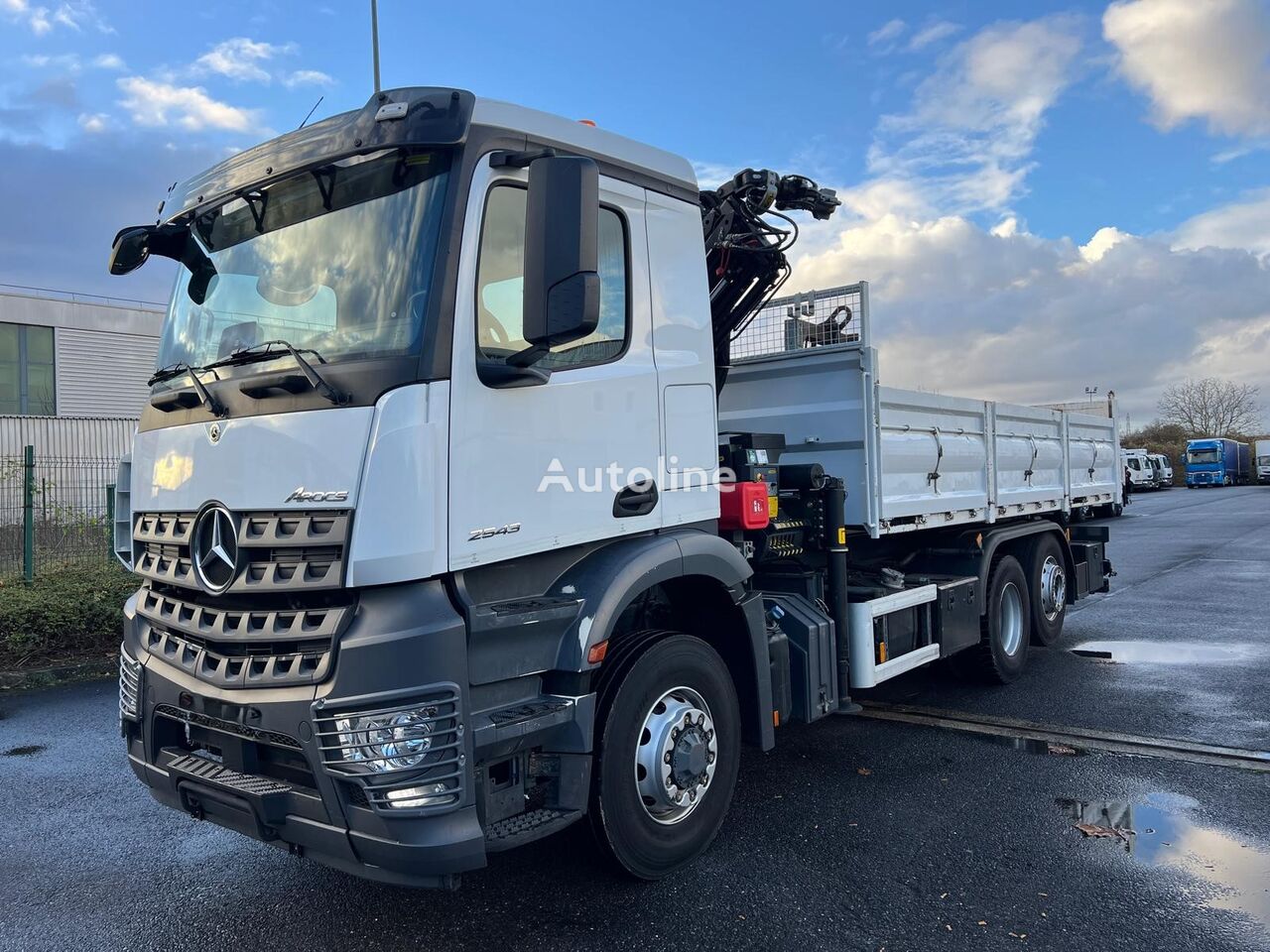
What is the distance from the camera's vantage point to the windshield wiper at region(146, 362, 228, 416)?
3.29 metres

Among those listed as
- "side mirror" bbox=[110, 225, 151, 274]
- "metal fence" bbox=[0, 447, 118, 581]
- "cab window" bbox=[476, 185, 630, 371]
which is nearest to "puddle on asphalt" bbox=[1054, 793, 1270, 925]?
"cab window" bbox=[476, 185, 630, 371]

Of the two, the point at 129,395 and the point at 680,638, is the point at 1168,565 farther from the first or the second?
the point at 129,395

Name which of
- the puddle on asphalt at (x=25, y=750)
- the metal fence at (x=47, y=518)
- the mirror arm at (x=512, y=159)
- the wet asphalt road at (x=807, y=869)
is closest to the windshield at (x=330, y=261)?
the mirror arm at (x=512, y=159)

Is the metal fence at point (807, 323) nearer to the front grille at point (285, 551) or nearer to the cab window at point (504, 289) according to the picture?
the cab window at point (504, 289)

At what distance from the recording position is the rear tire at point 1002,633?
690 centimetres

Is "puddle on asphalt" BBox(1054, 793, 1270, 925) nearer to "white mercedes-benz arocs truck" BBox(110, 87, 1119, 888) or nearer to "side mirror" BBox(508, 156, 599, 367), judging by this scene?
"white mercedes-benz arocs truck" BBox(110, 87, 1119, 888)

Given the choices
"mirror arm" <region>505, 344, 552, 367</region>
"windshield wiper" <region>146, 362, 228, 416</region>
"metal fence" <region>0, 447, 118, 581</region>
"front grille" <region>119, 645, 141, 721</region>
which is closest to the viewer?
"mirror arm" <region>505, 344, 552, 367</region>

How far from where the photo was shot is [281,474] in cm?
303

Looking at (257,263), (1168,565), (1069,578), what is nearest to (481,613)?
(257,263)

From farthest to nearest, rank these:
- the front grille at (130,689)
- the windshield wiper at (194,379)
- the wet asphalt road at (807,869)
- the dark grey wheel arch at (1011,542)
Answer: the dark grey wheel arch at (1011,542) < the front grille at (130,689) < the wet asphalt road at (807,869) < the windshield wiper at (194,379)

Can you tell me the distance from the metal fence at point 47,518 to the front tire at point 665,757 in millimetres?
9184

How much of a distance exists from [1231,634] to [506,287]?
353 inches

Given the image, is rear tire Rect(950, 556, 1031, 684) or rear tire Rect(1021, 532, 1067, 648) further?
rear tire Rect(1021, 532, 1067, 648)

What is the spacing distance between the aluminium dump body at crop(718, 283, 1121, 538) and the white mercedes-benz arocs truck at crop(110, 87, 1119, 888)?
117cm
